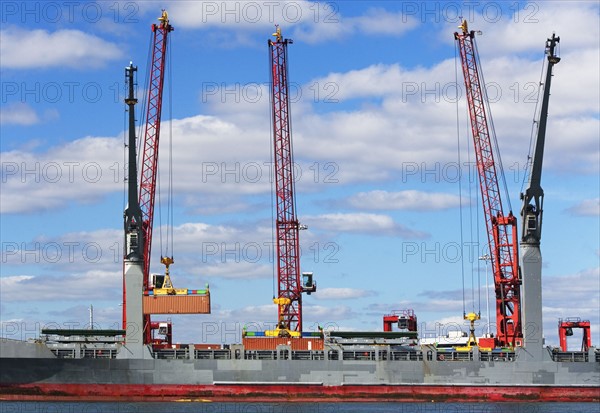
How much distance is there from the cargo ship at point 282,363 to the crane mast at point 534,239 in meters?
0.10

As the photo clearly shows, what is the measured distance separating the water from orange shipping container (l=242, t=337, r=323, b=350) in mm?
5695

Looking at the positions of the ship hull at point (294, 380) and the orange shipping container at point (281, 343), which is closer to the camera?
the ship hull at point (294, 380)

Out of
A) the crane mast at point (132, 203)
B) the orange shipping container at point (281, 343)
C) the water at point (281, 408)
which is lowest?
the water at point (281, 408)

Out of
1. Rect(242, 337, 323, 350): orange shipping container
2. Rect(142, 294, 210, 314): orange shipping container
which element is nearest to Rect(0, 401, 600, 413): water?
Rect(242, 337, 323, 350): orange shipping container

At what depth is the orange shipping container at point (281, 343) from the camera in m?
98.8

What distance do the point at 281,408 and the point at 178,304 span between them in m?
15.7

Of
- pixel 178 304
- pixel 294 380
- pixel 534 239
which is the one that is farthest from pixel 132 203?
pixel 534 239

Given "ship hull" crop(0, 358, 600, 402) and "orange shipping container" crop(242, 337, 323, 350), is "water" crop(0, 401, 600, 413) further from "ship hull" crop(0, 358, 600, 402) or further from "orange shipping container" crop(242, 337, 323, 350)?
"orange shipping container" crop(242, 337, 323, 350)

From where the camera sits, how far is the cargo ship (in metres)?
93.6

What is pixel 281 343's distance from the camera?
9956cm

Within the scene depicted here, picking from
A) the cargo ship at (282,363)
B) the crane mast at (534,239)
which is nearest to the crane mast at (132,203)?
the cargo ship at (282,363)

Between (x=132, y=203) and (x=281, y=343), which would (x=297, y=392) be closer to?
(x=281, y=343)

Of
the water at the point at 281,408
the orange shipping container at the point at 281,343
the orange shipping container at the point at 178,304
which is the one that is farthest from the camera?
the orange shipping container at the point at 178,304

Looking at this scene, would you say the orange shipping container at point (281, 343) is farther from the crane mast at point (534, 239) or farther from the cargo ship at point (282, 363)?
the crane mast at point (534, 239)
